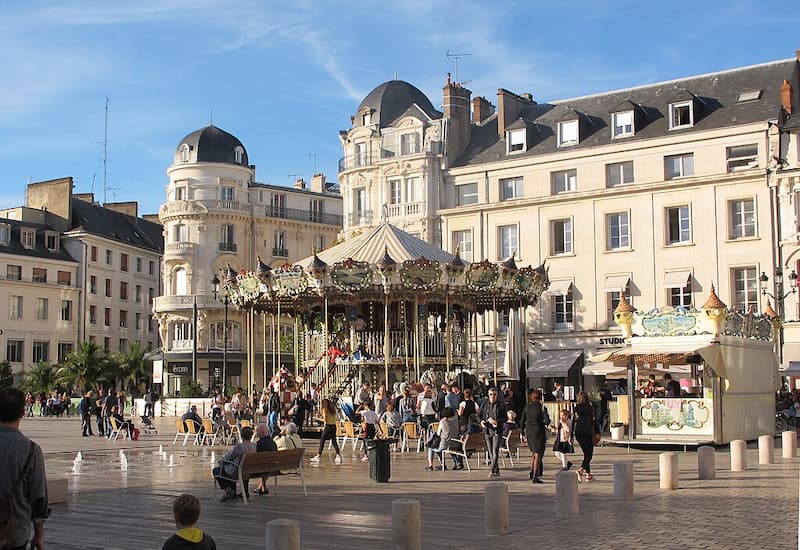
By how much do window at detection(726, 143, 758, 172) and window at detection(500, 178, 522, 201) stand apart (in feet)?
31.9

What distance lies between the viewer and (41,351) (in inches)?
2463

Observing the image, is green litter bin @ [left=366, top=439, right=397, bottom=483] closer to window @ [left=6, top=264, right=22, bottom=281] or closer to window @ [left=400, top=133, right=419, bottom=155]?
window @ [left=400, top=133, right=419, bottom=155]

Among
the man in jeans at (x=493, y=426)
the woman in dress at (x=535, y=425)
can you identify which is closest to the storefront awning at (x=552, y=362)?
the man in jeans at (x=493, y=426)

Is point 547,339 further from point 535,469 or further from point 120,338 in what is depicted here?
point 120,338

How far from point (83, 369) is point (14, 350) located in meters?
11.7

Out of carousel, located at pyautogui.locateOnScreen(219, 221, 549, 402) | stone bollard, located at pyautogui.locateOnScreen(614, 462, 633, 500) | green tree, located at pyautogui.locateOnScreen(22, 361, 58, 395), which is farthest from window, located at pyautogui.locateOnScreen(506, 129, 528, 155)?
stone bollard, located at pyautogui.locateOnScreen(614, 462, 633, 500)

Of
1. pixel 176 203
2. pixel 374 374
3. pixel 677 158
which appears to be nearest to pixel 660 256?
pixel 677 158

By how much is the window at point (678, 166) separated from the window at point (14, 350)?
130 ft

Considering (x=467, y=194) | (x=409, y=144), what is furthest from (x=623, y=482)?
(x=409, y=144)

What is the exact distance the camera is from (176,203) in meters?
61.6

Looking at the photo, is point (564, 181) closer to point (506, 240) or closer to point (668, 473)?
point (506, 240)

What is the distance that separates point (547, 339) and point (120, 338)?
34.2m

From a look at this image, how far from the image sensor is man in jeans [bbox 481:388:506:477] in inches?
694

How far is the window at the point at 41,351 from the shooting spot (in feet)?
204
